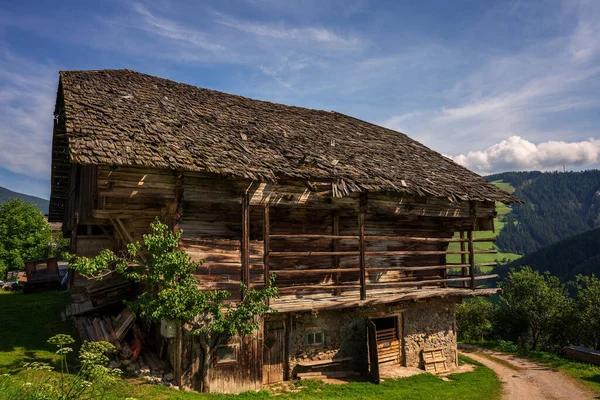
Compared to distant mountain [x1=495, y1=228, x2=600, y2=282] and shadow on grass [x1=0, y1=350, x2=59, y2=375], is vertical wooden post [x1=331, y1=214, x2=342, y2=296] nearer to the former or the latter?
shadow on grass [x1=0, y1=350, x2=59, y2=375]

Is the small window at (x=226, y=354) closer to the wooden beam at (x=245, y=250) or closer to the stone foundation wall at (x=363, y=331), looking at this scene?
the wooden beam at (x=245, y=250)

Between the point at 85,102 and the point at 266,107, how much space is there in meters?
7.48

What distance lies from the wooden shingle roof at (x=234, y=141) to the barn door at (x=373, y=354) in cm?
438

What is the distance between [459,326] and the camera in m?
31.7

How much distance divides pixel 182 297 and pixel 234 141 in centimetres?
503

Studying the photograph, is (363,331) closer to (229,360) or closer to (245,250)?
(229,360)

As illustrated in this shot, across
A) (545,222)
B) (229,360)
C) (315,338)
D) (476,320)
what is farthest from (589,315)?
(545,222)

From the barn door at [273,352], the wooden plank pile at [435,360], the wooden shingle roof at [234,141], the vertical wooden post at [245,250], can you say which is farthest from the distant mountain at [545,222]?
the vertical wooden post at [245,250]

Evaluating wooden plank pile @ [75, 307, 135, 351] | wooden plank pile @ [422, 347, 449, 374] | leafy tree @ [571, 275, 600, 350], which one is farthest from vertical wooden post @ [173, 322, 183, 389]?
leafy tree @ [571, 275, 600, 350]

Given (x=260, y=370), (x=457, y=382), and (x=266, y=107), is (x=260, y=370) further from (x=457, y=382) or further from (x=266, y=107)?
(x=266, y=107)

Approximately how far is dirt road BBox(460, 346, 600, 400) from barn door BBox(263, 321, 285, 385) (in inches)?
286

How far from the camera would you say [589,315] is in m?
25.0

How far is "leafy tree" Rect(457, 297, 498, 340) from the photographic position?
30.9m

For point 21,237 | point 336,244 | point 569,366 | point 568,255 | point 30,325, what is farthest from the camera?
point 568,255
